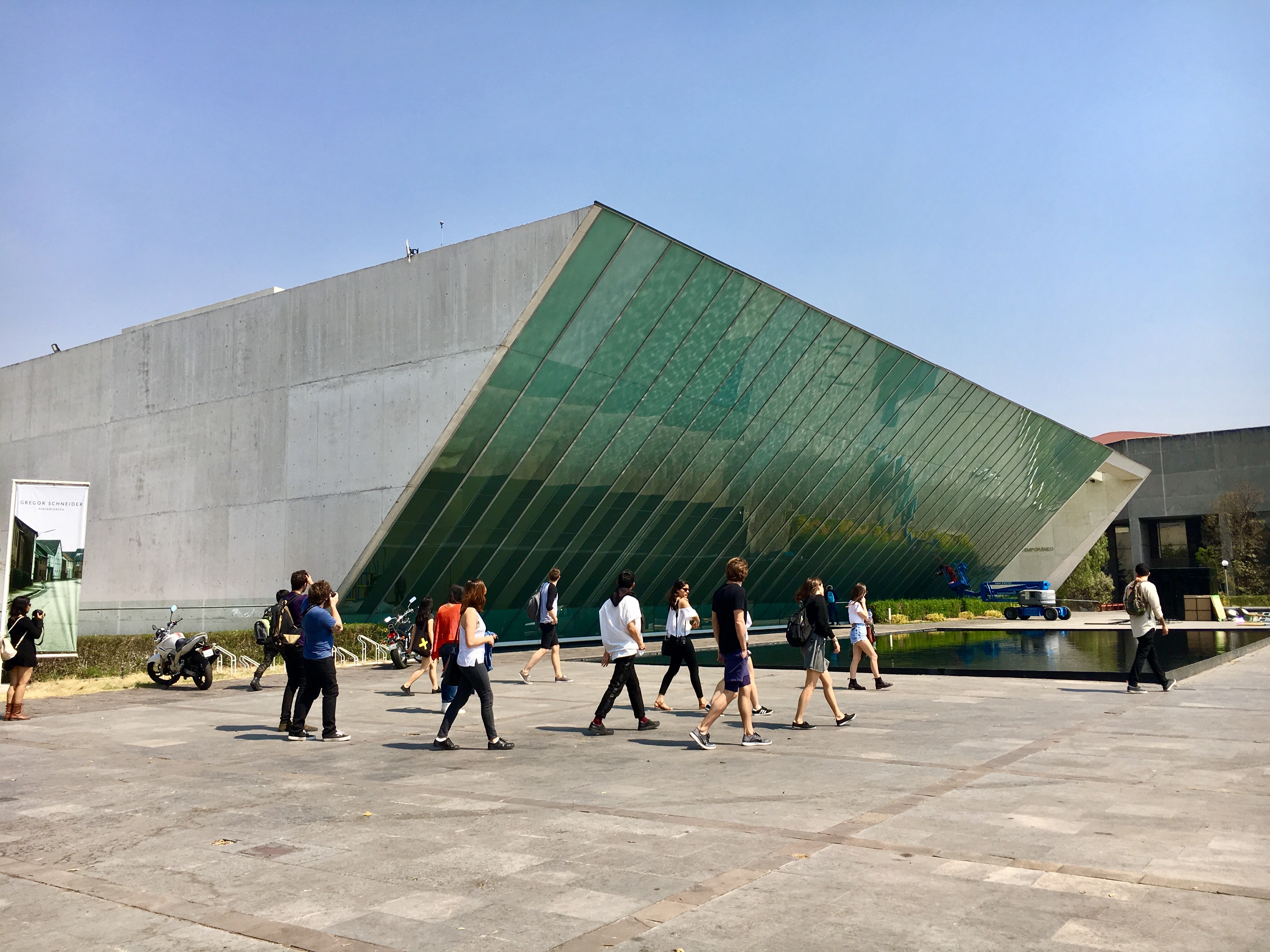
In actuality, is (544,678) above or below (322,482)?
below

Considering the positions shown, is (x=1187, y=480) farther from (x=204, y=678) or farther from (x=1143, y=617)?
(x=204, y=678)

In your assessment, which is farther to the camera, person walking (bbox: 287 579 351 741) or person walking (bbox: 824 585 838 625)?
A: person walking (bbox: 824 585 838 625)

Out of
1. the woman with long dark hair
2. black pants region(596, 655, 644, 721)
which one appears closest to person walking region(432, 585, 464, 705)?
black pants region(596, 655, 644, 721)

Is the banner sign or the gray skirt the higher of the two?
the banner sign

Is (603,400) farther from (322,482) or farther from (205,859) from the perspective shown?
(205,859)

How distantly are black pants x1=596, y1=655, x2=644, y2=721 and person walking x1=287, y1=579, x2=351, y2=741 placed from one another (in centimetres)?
258

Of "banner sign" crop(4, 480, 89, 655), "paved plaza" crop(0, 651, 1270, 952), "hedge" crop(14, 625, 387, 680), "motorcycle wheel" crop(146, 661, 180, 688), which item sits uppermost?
"banner sign" crop(4, 480, 89, 655)

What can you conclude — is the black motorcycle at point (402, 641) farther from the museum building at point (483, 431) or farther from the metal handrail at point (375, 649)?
the museum building at point (483, 431)

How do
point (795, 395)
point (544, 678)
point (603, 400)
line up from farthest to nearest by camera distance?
point (795, 395), point (603, 400), point (544, 678)

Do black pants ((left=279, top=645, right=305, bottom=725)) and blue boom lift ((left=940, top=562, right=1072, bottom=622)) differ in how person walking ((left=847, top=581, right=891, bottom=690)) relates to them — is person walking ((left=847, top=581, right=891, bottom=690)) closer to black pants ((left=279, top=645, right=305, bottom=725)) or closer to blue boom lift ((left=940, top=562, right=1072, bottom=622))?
black pants ((left=279, top=645, right=305, bottom=725))

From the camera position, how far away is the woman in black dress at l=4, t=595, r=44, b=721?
11.5m

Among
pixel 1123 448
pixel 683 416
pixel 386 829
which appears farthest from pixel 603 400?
pixel 1123 448

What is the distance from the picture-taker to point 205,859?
546 centimetres

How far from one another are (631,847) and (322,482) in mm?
17843
